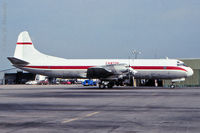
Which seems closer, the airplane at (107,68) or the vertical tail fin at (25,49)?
the airplane at (107,68)

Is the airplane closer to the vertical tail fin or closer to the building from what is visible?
the vertical tail fin

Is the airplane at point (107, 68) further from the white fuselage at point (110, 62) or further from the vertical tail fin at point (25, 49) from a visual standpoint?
the vertical tail fin at point (25, 49)

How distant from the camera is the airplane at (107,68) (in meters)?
48.7

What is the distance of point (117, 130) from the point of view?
9688mm

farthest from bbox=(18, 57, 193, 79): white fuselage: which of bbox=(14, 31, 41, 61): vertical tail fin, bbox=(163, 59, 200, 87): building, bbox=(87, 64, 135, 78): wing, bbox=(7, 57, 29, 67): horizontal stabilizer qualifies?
bbox=(163, 59, 200, 87): building

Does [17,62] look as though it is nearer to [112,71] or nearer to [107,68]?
[107,68]

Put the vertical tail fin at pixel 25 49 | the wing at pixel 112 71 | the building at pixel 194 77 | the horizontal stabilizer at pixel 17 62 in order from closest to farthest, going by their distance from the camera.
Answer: the wing at pixel 112 71 → the horizontal stabilizer at pixel 17 62 → the vertical tail fin at pixel 25 49 → the building at pixel 194 77

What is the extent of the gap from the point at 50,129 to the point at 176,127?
4121 mm

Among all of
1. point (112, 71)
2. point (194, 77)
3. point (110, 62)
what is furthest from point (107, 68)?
point (194, 77)

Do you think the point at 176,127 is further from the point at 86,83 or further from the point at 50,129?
the point at 86,83

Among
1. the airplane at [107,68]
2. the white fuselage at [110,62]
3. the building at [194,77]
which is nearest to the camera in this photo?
the airplane at [107,68]

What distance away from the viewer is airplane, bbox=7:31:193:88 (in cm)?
4866

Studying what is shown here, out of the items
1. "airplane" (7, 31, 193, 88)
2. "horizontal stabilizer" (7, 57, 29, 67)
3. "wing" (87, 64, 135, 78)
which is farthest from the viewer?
"horizontal stabilizer" (7, 57, 29, 67)

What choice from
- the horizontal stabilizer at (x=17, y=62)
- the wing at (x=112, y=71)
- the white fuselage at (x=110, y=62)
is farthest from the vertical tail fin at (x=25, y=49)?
the wing at (x=112, y=71)
